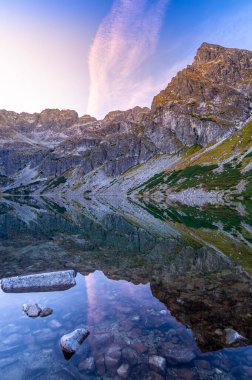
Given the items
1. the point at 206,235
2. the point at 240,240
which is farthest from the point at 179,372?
the point at 206,235

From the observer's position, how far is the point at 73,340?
1277 centimetres

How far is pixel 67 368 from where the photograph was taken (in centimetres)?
1125

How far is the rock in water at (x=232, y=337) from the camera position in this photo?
42.0 ft

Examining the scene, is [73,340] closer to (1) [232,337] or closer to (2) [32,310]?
(2) [32,310]

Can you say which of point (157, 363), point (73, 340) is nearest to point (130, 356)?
point (157, 363)

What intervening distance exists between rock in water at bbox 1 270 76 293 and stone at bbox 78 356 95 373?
9401mm

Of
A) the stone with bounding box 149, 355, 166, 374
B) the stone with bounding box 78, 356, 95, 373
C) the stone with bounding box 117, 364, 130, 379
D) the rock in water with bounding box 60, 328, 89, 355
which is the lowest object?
the stone with bounding box 117, 364, 130, 379

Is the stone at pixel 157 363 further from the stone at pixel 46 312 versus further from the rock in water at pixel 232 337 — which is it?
the stone at pixel 46 312

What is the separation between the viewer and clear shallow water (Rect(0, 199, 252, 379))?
1130 cm

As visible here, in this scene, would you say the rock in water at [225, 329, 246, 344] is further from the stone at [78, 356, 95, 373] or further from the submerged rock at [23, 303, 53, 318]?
the submerged rock at [23, 303, 53, 318]

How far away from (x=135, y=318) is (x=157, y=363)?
4.25 m

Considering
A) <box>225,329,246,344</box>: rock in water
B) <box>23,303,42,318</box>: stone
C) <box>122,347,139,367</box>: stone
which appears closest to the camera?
<box>122,347,139,367</box>: stone

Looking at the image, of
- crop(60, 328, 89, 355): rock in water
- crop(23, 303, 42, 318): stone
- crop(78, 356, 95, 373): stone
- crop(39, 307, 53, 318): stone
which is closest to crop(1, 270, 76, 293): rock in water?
crop(23, 303, 42, 318): stone

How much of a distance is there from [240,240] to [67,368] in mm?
31988
